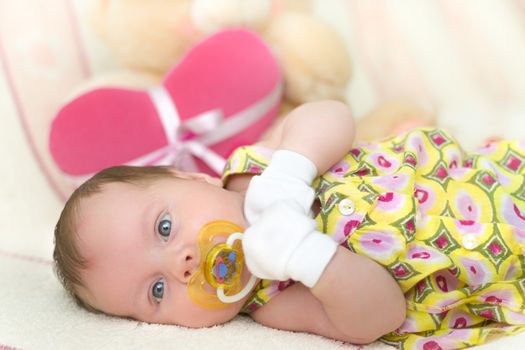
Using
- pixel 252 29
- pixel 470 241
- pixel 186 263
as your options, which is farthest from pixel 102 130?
pixel 470 241

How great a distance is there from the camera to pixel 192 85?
1.48 m

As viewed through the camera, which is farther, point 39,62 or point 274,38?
point 39,62

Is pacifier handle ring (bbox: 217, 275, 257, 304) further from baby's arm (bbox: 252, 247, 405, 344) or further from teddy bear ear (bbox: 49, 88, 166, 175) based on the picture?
teddy bear ear (bbox: 49, 88, 166, 175)

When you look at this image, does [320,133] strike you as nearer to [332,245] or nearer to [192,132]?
[332,245]

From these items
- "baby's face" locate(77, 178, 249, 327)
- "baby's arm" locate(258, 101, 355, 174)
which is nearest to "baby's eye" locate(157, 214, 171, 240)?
"baby's face" locate(77, 178, 249, 327)

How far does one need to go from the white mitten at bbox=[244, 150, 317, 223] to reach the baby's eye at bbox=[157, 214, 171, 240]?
0.12m

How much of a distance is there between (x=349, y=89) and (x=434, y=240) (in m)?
0.66

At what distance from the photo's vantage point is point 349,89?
65.0 inches

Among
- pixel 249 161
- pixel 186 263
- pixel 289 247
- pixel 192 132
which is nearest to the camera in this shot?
pixel 289 247

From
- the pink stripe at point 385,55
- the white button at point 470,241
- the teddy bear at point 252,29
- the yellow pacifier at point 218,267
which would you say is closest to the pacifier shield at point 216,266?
the yellow pacifier at point 218,267

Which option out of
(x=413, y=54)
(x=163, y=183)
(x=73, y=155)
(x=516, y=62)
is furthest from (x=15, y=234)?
(x=516, y=62)

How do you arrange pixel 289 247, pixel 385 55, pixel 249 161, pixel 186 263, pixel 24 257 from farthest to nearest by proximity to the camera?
pixel 385 55
pixel 24 257
pixel 249 161
pixel 186 263
pixel 289 247

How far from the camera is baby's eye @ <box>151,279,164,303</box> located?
1.08 meters

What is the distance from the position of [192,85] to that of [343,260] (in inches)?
25.7
